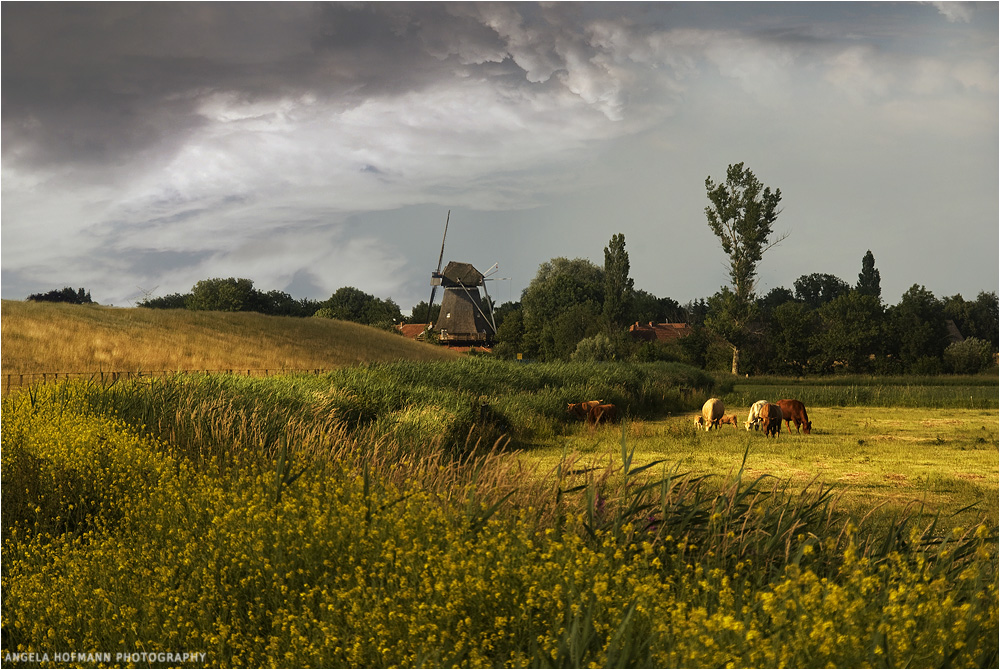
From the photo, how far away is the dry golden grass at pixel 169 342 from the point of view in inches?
1053

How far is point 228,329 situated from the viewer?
42.1 m

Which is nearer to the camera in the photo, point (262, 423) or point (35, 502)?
point (35, 502)

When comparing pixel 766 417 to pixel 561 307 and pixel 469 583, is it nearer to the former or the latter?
pixel 469 583

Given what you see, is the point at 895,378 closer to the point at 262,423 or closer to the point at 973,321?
the point at 973,321

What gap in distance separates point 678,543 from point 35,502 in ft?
20.8

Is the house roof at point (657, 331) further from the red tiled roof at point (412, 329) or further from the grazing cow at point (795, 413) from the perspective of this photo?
the grazing cow at point (795, 413)

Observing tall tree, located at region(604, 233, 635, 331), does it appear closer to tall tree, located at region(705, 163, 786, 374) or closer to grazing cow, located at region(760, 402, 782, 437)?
tall tree, located at region(705, 163, 786, 374)

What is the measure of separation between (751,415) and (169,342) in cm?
2364

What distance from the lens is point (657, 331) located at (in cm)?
8306

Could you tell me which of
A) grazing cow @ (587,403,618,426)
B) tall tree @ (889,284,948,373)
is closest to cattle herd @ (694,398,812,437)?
grazing cow @ (587,403,618,426)

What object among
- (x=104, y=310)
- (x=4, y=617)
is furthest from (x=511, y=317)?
(x=4, y=617)

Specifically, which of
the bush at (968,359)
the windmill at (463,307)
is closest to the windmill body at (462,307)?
the windmill at (463,307)

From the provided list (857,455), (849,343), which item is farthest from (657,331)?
(857,455)

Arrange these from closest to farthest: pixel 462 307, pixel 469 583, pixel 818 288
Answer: pixel 469 583
pixel 462 307
pixel 818 288
